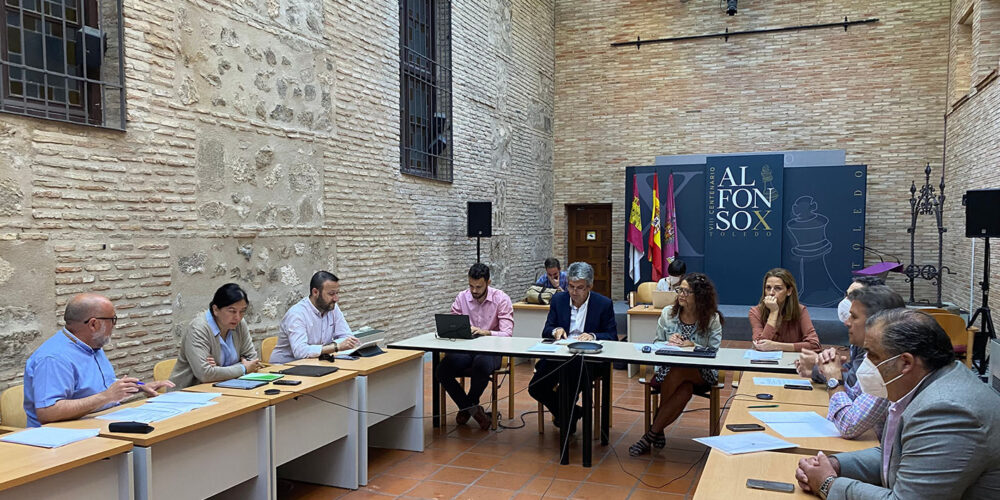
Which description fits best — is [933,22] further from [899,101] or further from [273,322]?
[273,322]

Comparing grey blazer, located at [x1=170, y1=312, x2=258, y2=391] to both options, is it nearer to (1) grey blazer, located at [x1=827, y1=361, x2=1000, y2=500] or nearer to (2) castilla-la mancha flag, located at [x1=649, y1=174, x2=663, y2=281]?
(1) grey blazer, located at [x1=827, y1=361, x2=1000, y2=500]

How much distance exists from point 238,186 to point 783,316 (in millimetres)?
4334

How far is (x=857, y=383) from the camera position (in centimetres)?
300

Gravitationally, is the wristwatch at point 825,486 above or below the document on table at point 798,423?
above

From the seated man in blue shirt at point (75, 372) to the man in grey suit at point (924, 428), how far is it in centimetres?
294

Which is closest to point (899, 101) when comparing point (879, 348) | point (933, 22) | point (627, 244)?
point (933, 22)

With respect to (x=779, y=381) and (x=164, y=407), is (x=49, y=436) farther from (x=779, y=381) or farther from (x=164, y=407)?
(x=779, y=381)

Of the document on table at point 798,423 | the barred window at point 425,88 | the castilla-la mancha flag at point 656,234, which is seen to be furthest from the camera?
the castilla-la mancha flag at point 656,234

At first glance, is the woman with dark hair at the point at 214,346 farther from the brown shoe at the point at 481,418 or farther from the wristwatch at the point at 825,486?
the wristwatch at the point at 825,486

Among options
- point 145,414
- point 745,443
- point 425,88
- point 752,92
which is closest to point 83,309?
point 145,414

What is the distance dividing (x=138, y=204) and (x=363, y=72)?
3185 mm

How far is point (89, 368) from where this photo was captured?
3.35m

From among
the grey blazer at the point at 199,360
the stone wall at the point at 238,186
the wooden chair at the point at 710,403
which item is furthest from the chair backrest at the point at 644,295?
the grey blazer at the point at 199,360

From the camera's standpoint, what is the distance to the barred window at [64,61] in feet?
14.3
